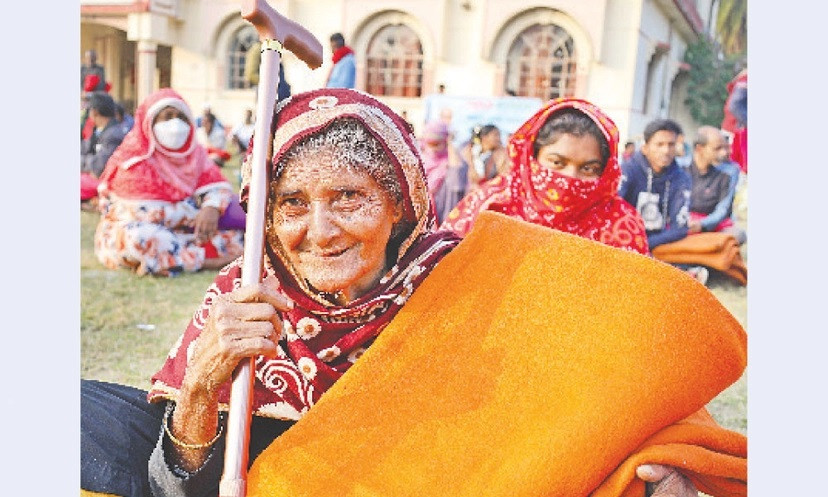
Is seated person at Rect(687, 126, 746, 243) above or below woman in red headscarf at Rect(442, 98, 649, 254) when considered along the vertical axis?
below

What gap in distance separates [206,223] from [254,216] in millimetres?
6028

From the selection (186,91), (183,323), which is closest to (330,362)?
(186,91)

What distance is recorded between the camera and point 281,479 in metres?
1.63

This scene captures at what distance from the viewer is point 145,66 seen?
338cm

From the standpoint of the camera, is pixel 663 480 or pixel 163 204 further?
pixel 163 204

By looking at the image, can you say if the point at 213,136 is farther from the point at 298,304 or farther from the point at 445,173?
the point at 298,304

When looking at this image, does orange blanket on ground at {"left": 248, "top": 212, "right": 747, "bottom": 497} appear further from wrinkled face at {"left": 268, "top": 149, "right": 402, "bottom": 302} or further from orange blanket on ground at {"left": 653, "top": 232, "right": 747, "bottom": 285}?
orange blanket on ground at {"left": 653, "top": 232, "right": 747, "bottom": 285}

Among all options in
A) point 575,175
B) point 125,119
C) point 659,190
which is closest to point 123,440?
point 575,175

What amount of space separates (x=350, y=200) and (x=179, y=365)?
1.73ft

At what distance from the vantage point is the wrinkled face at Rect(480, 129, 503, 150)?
255 inches

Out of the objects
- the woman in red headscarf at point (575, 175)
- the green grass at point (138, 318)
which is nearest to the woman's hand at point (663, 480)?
the woman in red headscarf at point (575, 175)

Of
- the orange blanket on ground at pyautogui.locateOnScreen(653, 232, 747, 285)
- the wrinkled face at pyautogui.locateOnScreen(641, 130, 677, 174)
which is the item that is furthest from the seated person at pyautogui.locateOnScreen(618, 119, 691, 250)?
the orange blanket on ground at pyautogui.locateOnScreen(653, 232, 747, 285)

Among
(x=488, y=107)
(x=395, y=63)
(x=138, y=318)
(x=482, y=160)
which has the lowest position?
(x=138, y=318)

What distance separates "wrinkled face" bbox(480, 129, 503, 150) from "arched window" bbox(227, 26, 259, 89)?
9.99 ft
